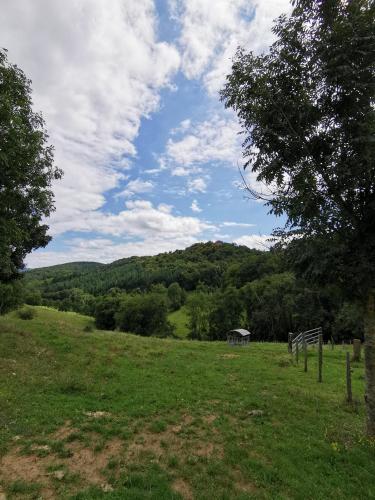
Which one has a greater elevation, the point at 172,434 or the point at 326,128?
the point at 326,128

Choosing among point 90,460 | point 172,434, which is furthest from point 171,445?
point 90,460

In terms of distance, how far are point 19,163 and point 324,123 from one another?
1105 cm

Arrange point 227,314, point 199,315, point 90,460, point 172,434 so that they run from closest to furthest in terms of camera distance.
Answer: point 90,460 < point 172,434 < point 227,314 < point 199,315

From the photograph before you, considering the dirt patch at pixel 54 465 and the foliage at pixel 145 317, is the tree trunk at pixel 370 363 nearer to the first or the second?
the dirt patch at pixel 54 465

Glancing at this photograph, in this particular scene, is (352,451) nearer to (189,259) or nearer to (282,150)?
(282,150)

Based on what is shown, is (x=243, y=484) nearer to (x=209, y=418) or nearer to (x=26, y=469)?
(x=209, y=418)

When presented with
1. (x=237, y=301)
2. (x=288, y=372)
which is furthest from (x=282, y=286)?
(x=288, y=372)

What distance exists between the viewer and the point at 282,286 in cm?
7162

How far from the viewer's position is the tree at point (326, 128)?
7.64 meters

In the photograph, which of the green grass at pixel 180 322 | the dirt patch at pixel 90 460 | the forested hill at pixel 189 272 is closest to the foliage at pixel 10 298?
the dirt patch at pixel 90 460

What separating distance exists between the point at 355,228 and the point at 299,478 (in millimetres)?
6137

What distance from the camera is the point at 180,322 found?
98.2 meters

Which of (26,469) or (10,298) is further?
(10,298)

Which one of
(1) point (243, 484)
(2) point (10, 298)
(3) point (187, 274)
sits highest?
(3) point (187, 274)
